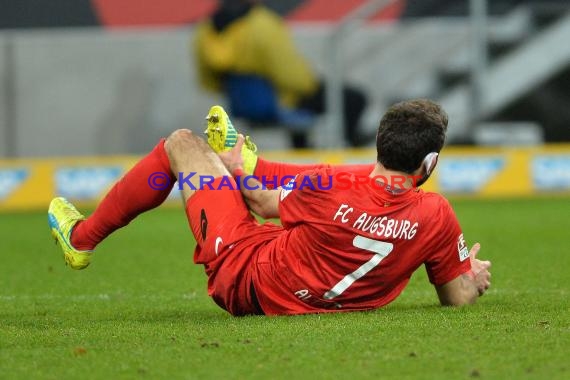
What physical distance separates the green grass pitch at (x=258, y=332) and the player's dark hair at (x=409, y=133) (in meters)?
0.76

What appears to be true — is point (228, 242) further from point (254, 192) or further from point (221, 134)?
point (221, 134)

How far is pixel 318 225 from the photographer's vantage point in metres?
5.78

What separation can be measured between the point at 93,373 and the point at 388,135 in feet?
5.86

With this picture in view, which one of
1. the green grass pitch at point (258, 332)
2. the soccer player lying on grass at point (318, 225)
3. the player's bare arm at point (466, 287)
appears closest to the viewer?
the green grass pitch at point (258, 332)

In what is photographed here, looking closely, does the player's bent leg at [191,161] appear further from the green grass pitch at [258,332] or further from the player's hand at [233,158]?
the green grass pitch at [258,332]

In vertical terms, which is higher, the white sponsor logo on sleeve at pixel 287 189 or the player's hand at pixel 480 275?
the white sponsor logo on sleeve at pixel 287 189

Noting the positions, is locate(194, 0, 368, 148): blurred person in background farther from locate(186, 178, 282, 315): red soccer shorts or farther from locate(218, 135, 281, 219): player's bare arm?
locate(186, 178, 282, 315): red soccer shorts

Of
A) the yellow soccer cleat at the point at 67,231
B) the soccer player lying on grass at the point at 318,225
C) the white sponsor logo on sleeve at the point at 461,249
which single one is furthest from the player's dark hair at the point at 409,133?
the yellow soccer cleat at the point at 67,231

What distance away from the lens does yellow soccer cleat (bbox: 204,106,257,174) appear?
20.6 feet

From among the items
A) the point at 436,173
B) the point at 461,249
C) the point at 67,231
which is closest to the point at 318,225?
the point at 461,249

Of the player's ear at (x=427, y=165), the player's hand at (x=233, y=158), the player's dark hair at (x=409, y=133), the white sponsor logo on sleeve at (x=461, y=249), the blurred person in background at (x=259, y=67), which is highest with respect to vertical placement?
the player's dark hair at (x=409, y=133)

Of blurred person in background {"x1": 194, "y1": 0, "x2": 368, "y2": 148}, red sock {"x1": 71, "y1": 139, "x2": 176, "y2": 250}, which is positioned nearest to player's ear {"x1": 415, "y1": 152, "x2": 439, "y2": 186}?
red sock {"x1": 71, "y1": 139, "x2": 176, "y2": 250}

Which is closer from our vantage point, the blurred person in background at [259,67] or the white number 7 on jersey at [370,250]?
the white number 7 on jersey at [370,250]

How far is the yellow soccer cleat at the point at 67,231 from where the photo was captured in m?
6.31
